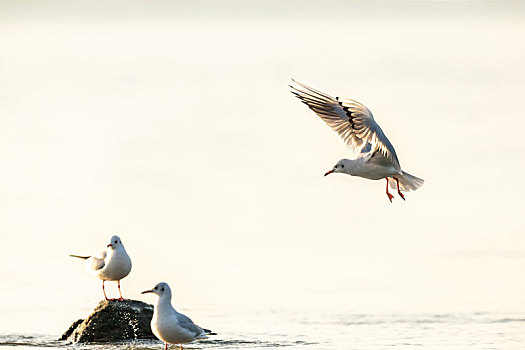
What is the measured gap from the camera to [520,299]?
1435cm

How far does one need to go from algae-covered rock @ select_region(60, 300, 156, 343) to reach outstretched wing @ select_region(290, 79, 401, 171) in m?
3.11

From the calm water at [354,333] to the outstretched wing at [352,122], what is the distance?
1.88 m

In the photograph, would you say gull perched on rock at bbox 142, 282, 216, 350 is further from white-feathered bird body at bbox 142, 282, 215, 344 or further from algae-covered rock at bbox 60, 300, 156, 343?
algae-covered rock at bbox 60, 300, 156, 343

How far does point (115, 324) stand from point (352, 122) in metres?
3.62

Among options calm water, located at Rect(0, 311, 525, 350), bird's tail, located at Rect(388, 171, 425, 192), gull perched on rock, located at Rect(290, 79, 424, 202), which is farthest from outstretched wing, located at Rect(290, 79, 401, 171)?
calm water, located at Rect(0, 311, 525, 350)

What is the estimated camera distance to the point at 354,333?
1284 centimetres

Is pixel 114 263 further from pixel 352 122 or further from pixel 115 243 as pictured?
pixel 352 122

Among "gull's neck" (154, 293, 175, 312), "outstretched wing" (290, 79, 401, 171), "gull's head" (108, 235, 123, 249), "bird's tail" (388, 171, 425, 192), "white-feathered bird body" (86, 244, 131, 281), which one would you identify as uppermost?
"outstretched wing" (290, 79, 401, 171)

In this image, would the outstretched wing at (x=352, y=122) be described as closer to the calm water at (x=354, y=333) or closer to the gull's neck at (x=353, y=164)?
the gull's neck at (x=353, y=164)

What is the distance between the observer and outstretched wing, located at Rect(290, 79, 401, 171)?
13.7m

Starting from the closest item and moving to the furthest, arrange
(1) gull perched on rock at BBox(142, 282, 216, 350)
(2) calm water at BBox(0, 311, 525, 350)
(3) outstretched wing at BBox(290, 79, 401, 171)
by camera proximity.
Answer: (1) gull perched on rock at BBox(142, 282, 216, 350) → (2) calm water at BBox(0, 311, 525, 350) → (3) outstretched wing at BBox(290, 79, 401, 171)

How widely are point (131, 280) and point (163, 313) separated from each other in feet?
13.3

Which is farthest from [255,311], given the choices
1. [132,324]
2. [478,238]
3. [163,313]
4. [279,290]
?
[478,238]

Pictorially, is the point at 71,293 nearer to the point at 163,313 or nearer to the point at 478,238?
the point at 163,313
